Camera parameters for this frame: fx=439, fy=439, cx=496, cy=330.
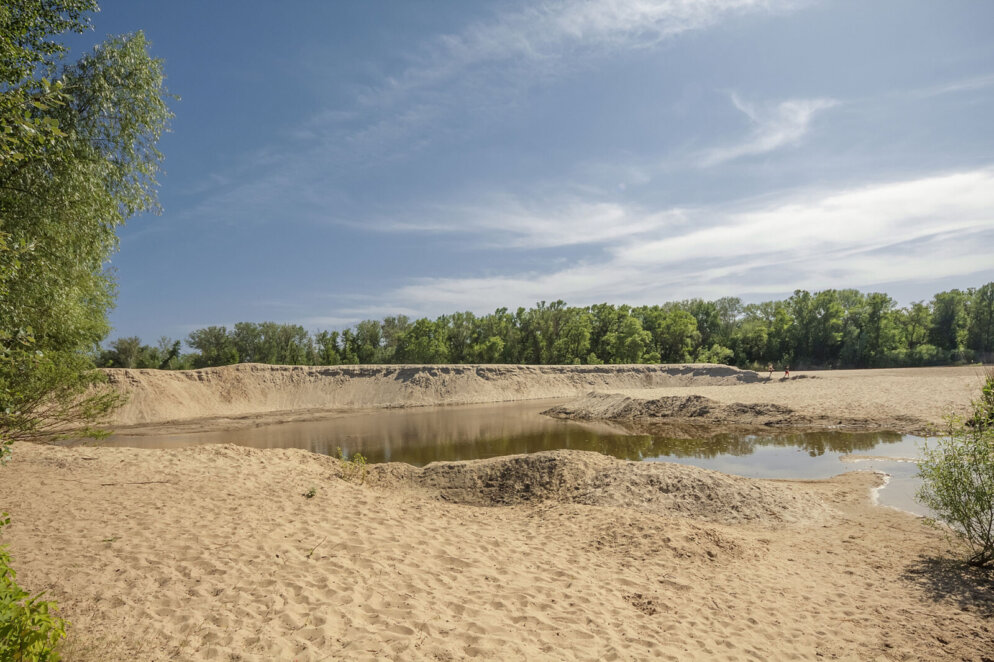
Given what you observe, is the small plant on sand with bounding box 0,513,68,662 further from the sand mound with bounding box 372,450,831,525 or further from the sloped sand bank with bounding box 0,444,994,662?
the sand mound with bounding box 372,450,831,525

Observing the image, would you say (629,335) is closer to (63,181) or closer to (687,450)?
(687,450)

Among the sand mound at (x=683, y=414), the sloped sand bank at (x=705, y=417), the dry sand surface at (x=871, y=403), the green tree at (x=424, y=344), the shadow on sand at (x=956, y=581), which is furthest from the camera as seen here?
the green tree at (x=424, y=344)

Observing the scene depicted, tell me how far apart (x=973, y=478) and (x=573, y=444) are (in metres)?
15.2

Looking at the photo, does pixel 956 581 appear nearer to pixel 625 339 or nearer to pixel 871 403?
pixel 871 403

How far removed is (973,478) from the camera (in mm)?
7473

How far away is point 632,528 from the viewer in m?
8.79

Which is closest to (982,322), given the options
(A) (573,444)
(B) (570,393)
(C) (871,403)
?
(C) (871,403)

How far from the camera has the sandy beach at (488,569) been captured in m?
4.91

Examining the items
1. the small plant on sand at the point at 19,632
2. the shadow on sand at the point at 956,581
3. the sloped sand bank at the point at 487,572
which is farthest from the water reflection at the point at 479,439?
the small plant on sand at the point at 19,632

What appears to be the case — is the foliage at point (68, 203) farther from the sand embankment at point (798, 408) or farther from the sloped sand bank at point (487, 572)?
the sand embankment at point (798, 408)

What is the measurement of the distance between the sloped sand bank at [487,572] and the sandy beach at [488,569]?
0.11 feet

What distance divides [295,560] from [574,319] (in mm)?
68527

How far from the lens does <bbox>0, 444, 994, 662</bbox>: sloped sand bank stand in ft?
16.1

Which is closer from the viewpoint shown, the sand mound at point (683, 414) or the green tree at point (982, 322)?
the sand mound at point (683, 414)
